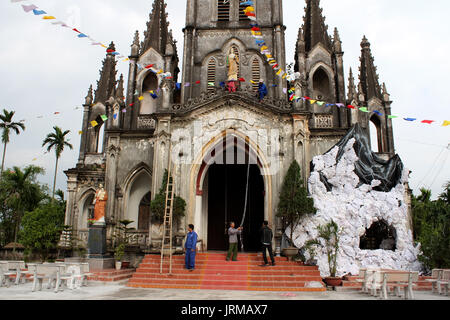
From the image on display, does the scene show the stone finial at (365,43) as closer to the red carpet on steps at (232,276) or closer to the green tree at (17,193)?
the red carpet on steps at (232,276)

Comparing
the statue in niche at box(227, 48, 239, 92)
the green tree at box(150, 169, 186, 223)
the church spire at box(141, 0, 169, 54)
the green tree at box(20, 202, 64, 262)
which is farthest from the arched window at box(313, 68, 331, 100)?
the green tree at box(20, 202, 64, 262)

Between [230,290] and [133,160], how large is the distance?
32.6 feet

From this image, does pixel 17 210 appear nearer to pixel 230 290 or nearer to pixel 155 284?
pixel 155 284

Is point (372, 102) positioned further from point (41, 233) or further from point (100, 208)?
point (41, 233)

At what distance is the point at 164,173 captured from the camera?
1603 cm

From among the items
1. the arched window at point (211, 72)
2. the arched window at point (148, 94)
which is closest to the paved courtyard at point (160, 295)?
the arched window at point (148, 94)

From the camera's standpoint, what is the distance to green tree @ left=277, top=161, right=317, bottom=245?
14.5 metres

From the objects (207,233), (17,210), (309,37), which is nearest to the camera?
(207,233)

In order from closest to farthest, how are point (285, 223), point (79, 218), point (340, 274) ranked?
point (340, 274)
point (285, 223)
point (79, 218)

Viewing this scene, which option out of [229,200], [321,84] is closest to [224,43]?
[321,84]

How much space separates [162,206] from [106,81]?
474 inches

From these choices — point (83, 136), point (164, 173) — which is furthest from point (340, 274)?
point (83, 136)

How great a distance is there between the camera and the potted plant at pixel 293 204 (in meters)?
14.4

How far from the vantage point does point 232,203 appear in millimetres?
19203
